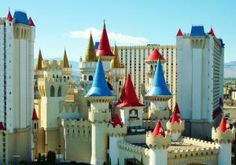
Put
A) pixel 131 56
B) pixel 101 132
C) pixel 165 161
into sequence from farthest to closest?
1. pixel 131 56
2. pixel 101 132
3. pixel 165 161

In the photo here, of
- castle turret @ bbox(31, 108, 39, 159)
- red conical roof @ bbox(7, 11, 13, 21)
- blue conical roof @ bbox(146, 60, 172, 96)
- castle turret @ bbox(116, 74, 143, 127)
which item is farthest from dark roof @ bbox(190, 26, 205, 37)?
red conical roof @ bbox(7, 11, 13, 21)

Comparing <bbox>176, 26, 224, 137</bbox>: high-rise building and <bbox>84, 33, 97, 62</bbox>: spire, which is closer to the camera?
<bbox>84, 33, 97, 62</bbox>: spire

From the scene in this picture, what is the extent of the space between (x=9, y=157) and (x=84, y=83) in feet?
47.7

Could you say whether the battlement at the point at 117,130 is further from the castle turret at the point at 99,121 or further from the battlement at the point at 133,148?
the castle turret at the point at 99,121

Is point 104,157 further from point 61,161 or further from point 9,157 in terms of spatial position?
point 9,157

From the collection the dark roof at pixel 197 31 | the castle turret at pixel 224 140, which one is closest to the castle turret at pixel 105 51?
the dark roof at pixel 197 31

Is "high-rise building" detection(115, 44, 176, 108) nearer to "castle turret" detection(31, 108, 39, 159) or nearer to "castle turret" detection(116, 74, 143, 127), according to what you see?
"castle turret" detection(31, 108, 39, 159)

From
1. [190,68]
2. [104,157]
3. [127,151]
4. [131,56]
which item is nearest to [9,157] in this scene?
[104,157]

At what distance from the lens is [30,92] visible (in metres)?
55.9

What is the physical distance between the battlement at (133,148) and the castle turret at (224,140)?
738cm

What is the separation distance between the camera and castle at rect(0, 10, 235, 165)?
151ft

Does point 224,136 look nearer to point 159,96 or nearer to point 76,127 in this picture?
point 159,96

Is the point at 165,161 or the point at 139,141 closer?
the point at 165,161

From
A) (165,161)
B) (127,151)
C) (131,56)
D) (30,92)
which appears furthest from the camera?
(131,56)
